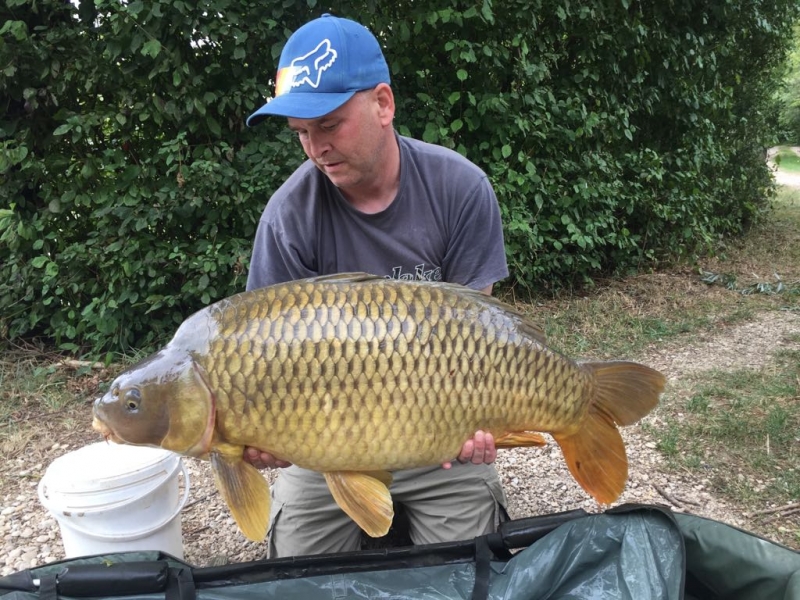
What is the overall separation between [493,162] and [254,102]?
139 cm

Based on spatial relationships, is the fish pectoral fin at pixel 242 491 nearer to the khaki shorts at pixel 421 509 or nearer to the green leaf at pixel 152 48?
the khaki shorts at pixel 421 509

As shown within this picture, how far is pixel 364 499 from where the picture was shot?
1.21m

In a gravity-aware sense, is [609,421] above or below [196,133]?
below

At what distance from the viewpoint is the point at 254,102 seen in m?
2.76

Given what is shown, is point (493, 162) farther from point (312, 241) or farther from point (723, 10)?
point (723, 10)

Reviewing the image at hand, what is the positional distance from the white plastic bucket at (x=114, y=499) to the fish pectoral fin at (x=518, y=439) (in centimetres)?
83

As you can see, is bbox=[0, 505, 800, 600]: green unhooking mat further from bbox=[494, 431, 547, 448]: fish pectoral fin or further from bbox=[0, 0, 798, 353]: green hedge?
bbox=[0, 0, 798, 353]: green hedge

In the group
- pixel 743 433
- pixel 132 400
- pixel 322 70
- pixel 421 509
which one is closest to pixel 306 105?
pixel 322 70

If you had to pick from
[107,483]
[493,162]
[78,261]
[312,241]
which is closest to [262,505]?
[107,483]

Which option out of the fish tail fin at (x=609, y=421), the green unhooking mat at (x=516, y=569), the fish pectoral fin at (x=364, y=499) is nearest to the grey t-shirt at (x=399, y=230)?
the fish tail fin at (x=609, y=421)

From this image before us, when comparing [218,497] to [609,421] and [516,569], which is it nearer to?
[516,569]

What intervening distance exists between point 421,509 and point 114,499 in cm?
76

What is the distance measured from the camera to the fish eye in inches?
45.4

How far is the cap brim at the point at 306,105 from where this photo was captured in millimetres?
1277
